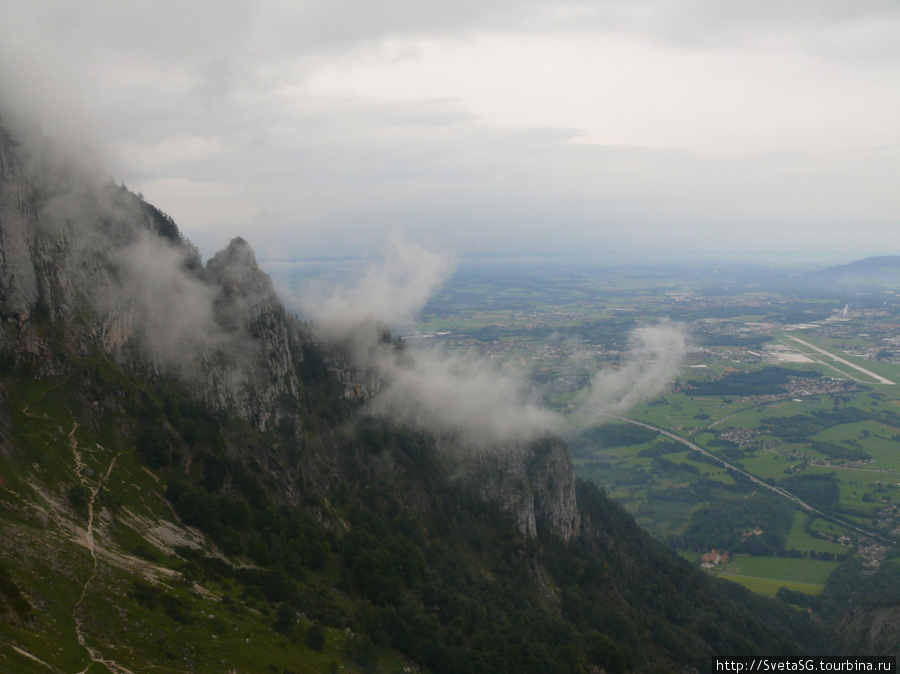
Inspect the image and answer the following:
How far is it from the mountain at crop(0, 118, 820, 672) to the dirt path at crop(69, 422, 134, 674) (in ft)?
0.78

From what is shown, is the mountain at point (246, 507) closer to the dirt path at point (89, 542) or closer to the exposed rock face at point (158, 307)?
the dirt path at point (89, 542)

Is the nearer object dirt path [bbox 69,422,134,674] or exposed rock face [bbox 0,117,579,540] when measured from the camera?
dirt path [bbox 69,422,134,674]

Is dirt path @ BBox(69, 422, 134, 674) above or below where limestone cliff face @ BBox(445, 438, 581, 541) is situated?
above

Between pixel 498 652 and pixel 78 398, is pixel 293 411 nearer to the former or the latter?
pixel 78 398

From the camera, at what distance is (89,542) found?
6669 cm

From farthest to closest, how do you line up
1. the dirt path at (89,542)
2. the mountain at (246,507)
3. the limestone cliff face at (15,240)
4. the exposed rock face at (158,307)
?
the exposed rock face at (158,307), the limestone cliff face at (15,240), the mountain at (246,507), the dirt path at (89,542)

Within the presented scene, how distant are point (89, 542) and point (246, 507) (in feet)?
94.0

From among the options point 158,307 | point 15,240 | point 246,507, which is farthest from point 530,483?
point 15,240

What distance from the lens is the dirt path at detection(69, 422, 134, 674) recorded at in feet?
169

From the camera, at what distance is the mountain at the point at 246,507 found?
2522 inches

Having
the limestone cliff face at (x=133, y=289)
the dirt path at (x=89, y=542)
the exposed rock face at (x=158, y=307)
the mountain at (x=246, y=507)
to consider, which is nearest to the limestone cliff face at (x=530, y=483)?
the exposed rock face at (x=158, y=307)

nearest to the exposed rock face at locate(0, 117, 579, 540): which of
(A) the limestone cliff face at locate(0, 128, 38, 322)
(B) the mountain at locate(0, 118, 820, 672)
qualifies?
(A) the limestone cliff face at locate(0, 128, 38, 322)

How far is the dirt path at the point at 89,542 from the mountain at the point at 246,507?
0.24 meters

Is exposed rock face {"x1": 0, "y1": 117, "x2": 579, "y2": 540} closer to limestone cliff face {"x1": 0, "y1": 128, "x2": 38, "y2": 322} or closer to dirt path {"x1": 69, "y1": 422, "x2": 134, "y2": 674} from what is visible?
limestone cliff face {"x1": 0, "y1": 128, "x2": 38, "y2": 322}
